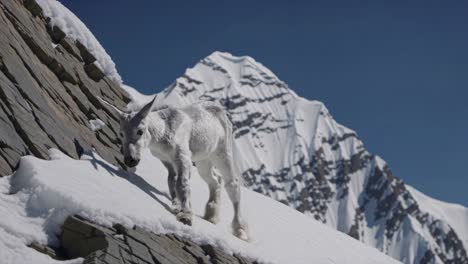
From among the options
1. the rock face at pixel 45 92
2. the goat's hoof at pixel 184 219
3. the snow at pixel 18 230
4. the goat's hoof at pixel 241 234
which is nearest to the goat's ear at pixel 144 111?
the rock face at pixel 45 92

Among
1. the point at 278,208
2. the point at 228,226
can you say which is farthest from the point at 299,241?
the point at 278,208

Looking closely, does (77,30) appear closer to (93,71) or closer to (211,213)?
(93,71)

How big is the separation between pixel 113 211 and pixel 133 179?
11.3ft

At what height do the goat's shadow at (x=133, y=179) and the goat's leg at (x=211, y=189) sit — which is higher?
the goat's leg at (x=211, y=189)

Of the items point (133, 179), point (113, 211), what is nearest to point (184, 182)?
point (133, 179)

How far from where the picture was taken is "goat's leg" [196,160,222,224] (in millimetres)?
15008

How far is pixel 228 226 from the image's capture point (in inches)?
606

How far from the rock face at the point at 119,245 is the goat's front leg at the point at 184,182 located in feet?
2.79

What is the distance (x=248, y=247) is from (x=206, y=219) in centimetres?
148

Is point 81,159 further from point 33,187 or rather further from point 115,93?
point 115,93

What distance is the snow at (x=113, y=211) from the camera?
10320 mm

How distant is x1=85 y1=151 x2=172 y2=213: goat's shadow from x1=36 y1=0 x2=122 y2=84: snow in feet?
19.8

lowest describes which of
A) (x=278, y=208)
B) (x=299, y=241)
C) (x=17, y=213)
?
(x=17, y=213)

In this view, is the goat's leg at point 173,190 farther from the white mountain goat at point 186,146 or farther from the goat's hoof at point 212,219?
the goat's hoof at point 212,219
